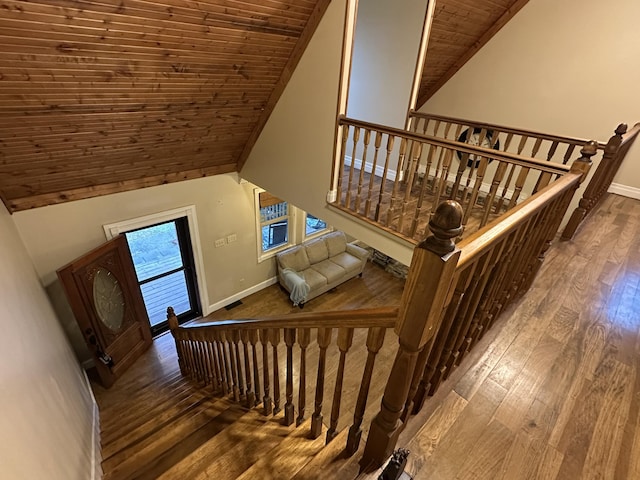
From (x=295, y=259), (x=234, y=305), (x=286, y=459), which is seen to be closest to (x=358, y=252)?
(x=295, y=259)

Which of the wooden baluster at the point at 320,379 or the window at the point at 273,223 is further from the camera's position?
the window at the point at 273,223

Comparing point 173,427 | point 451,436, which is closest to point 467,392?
point 451,436

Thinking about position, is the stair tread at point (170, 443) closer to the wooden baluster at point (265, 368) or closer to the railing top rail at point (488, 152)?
the wooden baluster at point (265, 368)

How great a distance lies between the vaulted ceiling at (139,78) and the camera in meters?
1.96

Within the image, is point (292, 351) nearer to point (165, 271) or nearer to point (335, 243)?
point (165, 271)

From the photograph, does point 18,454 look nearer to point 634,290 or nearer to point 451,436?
point 451,436

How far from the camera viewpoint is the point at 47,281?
11.8 ft

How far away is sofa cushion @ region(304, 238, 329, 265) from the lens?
20.2 ft

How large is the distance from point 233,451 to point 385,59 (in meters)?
4.31

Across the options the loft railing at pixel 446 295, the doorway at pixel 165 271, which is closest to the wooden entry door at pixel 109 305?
the doorway at pixel 165 271

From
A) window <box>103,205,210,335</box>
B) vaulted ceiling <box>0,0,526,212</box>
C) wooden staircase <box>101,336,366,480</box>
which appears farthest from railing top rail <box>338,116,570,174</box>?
window <box>103,205,210,335</box>

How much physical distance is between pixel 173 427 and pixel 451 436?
2352mm

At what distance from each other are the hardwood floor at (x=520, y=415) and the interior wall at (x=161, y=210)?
2007 millimetres

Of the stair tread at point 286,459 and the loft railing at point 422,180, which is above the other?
the loft railing at point 422,180
